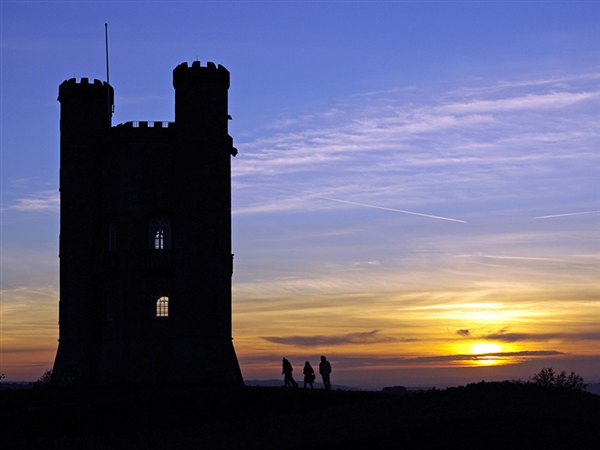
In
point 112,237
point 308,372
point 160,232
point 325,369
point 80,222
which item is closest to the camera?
point 325,369

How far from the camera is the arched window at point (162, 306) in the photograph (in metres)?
56.8

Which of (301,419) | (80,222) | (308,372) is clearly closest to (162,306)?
(80,222)

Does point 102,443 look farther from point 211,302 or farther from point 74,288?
point 74,288

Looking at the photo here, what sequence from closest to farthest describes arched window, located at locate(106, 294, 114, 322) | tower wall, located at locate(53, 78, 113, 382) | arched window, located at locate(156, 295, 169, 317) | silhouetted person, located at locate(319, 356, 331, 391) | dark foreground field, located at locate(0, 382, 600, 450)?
dark foreground field, located at locate(0, 382, 600, 450) < silhouetted person, located at locate(319, 356, 331, 391) < arched window, located at locate(156, 295, 169, 317) < arched window, located at locate(106, 294, 114, 322) < tower wall, located at locate(53, 78, 113, 382)

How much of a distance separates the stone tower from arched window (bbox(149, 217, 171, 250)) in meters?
0.06

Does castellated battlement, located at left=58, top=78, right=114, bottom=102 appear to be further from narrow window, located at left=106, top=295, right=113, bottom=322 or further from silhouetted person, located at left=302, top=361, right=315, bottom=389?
silhouetted person, located at left=302, top=361, right=315, bottom=389

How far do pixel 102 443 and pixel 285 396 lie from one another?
11491 millimetres

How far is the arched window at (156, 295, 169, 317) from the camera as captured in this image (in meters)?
56.8

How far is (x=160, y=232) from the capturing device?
57.3 meters

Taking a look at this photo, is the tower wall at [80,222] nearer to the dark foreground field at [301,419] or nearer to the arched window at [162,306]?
the arched window at [162,306]

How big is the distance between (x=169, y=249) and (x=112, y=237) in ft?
14.3

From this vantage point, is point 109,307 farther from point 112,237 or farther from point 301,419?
point 301,419

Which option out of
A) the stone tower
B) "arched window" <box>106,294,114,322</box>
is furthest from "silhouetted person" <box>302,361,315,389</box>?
"arched window" <box>106,294,114,322</box>

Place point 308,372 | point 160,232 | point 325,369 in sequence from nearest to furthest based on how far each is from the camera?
1. point 325,369
2. point 308,372
3. point 160,232
